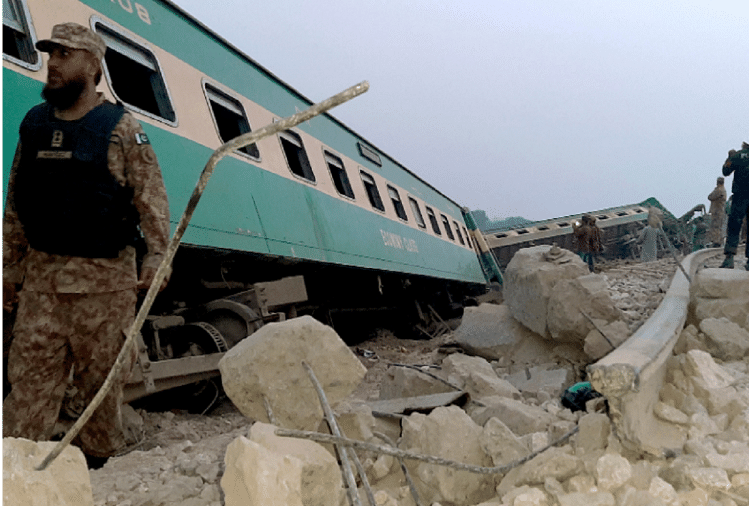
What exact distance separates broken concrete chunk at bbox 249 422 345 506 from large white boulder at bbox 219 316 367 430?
0.30m

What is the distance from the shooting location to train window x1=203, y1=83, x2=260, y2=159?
15.4 ft

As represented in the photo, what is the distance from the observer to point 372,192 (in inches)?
318

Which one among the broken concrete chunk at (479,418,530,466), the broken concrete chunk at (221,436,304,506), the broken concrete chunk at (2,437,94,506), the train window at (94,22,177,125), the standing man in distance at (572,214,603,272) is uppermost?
the train window at (94,22,177,125)

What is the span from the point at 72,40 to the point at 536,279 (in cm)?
456

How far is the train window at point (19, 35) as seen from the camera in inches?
115

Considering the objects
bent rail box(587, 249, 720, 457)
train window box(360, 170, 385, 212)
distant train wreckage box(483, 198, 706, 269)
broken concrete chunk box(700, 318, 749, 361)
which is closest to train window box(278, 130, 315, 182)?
train window box(360, 170, 385, 212)

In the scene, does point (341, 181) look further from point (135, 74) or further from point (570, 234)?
point (570, 234)

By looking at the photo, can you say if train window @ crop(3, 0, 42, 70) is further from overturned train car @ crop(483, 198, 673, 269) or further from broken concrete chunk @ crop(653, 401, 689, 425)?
overturned train car @ crop(483, 198, 673, 269)

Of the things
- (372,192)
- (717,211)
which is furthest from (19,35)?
(717,211)

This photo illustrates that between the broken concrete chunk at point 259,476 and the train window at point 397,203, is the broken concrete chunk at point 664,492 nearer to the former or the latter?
the broken concrete chunk at point 259,476

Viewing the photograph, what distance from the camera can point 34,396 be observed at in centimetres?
217

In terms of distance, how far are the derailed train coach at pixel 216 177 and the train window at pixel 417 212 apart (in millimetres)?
2354

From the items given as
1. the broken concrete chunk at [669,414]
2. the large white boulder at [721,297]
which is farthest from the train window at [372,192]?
the broken concrete chunk at [669,414]

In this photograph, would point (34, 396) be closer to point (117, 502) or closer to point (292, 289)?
point (117, 502)
